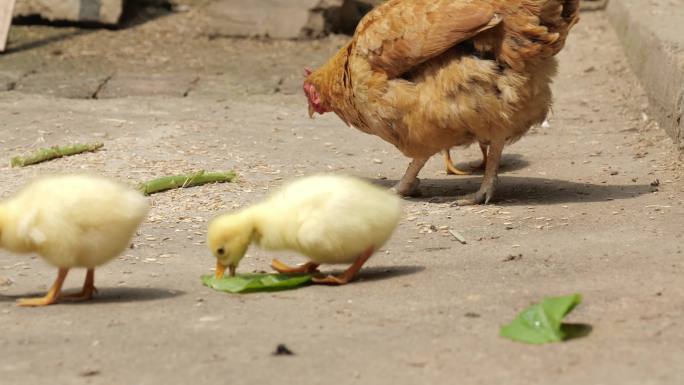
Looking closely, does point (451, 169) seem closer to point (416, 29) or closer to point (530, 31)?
point (416, 29)

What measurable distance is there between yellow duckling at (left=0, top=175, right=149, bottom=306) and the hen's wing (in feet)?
7.49

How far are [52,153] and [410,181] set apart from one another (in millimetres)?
2335

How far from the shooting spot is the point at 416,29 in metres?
6.08

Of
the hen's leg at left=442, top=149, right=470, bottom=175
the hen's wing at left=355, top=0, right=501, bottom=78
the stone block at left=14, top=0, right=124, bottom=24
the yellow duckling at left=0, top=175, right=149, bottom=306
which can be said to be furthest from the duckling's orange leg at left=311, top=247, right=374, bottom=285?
the stone block at left=14, top=0, right=124, bottom=24

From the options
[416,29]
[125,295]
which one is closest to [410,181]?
[416,29]

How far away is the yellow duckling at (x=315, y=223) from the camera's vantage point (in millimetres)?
4352

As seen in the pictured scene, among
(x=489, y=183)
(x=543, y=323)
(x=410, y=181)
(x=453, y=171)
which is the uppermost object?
(x=543, y=323)

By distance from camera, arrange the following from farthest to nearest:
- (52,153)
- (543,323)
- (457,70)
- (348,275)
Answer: (52,153), (457,70), (348,275), (543,323)

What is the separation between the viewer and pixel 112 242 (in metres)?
4.23

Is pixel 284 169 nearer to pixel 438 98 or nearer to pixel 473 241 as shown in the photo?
pixel 438 98

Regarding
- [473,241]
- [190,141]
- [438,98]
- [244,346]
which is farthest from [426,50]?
[244,346]

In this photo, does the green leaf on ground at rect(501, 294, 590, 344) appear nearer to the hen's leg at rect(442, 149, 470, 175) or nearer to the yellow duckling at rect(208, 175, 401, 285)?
the yellow duckling at rect(208, 175, 401, 285)

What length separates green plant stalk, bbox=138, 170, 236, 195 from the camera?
20.9ft

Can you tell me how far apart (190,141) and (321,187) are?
329 cm
